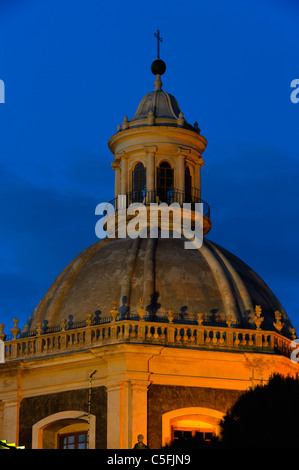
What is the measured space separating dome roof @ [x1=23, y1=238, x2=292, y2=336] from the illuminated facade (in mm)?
48

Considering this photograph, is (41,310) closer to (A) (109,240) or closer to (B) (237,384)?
(A) (109,240)

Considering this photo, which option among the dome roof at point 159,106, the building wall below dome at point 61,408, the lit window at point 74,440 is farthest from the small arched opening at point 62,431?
the dome roof at point 159,106

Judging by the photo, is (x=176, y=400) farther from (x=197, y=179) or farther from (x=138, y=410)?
(x=197, y=179)

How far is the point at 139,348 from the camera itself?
5344 cm

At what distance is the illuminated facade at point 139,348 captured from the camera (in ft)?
176

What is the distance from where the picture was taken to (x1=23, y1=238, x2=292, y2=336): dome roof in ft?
183

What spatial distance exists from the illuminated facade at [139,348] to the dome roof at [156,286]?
5 centimetres

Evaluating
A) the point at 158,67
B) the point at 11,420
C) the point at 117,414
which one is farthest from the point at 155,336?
the point at 158,67

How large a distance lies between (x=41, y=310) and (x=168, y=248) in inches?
217

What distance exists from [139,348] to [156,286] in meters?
3.44

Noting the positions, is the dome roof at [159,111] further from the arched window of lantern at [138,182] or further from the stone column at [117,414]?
the stone column at [117,414]

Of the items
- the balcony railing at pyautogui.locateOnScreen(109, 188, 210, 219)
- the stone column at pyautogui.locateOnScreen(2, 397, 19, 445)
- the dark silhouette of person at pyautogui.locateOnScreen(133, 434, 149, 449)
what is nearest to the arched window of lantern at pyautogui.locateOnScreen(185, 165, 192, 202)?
the balcony railing at pyautogui.locateOnScreen(109, 188, 210, 219)

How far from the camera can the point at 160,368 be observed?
177ft
